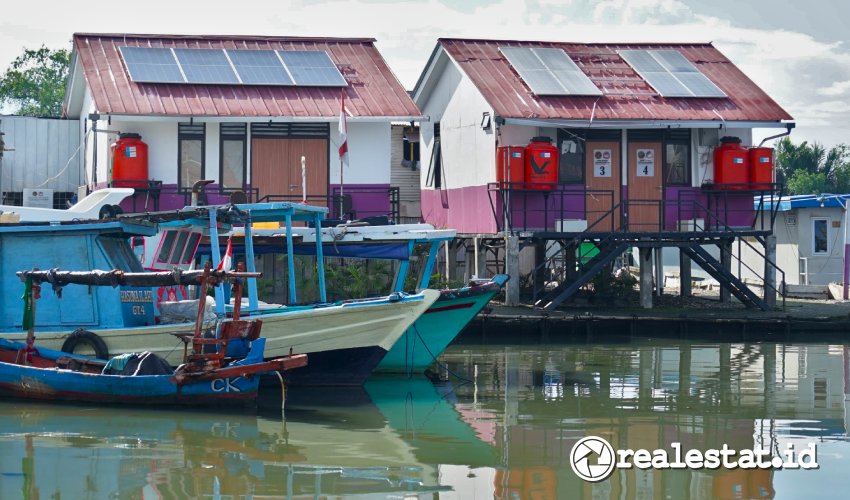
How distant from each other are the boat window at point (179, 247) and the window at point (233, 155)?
8.12m

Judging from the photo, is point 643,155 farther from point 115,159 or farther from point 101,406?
point 101,406

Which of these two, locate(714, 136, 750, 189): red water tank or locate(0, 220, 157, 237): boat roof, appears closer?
locate(0, 220, 157, 237): boat roof

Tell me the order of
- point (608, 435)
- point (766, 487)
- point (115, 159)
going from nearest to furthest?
point (766, 487)
point (608, 435)
point (115, 159)

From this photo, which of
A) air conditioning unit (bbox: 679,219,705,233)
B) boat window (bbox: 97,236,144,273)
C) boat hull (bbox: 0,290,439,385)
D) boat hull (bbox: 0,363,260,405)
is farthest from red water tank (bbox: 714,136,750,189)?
boat hull (bbox: 0,363,260,405)

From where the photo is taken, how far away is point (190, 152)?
27.1m

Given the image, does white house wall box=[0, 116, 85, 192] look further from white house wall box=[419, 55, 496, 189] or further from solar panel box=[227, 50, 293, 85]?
white house wall box=[419, 55, 496, 189]

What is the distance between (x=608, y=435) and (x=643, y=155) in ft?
46.0

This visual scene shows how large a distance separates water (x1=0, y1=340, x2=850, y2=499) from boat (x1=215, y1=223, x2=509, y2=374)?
0.56 metres

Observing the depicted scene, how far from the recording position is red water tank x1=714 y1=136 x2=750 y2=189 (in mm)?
27391

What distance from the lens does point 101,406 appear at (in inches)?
650

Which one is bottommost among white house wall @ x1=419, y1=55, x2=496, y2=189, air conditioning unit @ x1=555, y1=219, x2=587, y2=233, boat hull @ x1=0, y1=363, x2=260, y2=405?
boat hull @ x1=0, y1=363, x2=260, y2=405

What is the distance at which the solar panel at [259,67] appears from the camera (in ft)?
91.4

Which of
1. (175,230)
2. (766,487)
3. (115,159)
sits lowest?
(766,487)

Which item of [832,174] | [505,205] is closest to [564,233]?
[505,205]
